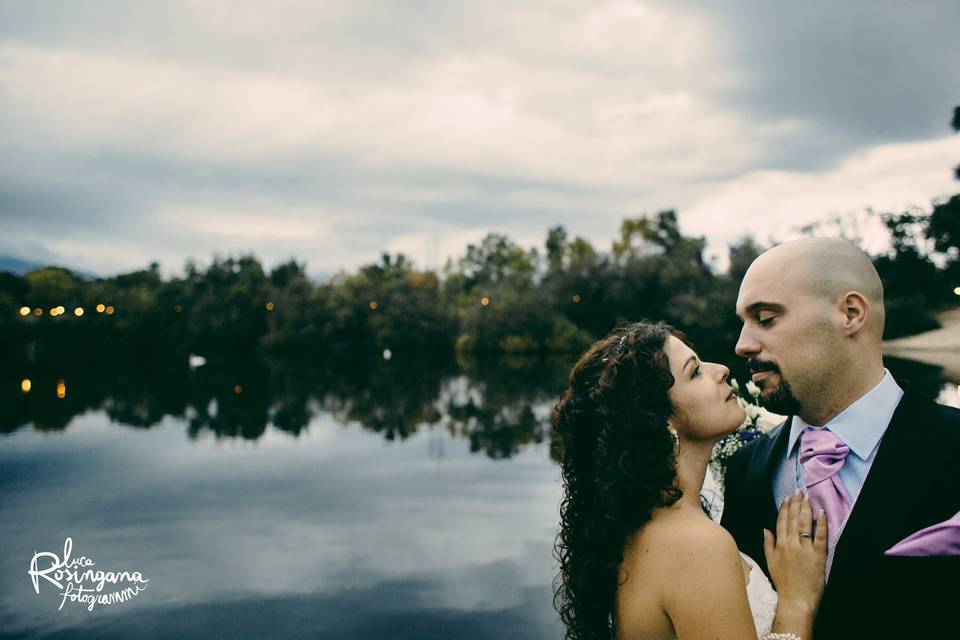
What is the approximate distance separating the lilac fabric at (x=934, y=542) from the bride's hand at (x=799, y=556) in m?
0.25

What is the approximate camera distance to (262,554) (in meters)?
9.24

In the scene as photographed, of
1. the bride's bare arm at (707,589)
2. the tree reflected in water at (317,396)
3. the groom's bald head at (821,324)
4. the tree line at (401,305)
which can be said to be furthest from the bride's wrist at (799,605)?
the tree line at (401,305)

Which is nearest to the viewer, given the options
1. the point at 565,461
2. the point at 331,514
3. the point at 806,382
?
the point at 806,382

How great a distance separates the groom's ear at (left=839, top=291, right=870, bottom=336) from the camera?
205 cm

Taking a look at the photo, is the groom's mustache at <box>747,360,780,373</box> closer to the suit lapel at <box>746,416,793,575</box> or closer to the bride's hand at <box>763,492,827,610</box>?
the suit lapel at <box>746,416,793,575</box>

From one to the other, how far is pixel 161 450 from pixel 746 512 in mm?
17544

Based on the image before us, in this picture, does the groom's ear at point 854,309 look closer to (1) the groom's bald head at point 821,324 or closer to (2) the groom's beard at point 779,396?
(1) the groom's bald head at point 821,324

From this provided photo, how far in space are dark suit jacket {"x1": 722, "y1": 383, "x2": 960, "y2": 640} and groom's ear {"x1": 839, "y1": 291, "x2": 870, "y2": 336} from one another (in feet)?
0.74

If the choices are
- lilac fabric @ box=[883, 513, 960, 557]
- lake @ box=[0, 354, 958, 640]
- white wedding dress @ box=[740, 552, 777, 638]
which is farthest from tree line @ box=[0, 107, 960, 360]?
lilac fabric @ box=[883, 513, 960, 557]

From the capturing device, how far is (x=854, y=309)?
2.07m

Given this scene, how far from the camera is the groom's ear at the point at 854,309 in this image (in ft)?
6.73

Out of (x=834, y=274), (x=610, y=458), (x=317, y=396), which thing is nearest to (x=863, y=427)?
(x=834, y=274)

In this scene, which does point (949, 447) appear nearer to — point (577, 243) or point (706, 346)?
point (706, 346)

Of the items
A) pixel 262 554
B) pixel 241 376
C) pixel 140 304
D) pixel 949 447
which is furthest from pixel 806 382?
pixel 140 304
